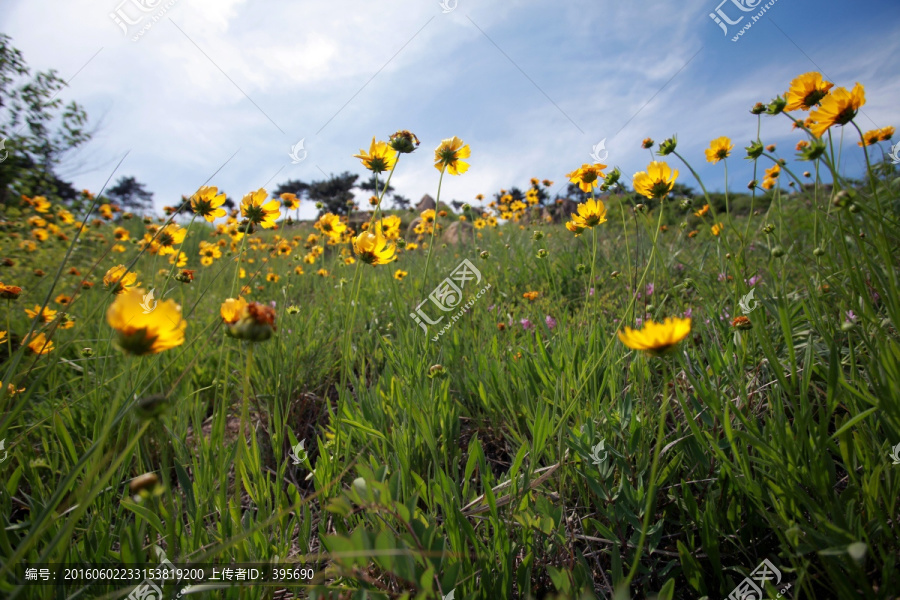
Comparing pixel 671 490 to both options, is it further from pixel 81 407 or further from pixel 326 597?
Answer: pixel 81 407

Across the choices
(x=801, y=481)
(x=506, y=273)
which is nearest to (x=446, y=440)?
(x=801, y=481)

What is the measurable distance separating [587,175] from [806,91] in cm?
61

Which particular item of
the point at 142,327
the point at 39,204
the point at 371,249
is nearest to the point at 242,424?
the point at 142,327

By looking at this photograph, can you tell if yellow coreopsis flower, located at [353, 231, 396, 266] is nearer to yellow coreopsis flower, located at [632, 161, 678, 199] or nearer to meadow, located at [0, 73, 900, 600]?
meadow, located at [0, 73, 900, 600]

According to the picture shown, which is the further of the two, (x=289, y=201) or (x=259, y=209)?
(x=289, y=201)

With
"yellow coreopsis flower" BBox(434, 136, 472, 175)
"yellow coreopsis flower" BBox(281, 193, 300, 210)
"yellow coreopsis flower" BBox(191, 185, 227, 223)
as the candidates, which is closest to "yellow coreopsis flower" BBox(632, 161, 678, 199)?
"yellow coreopsis flower" BBox(434, 136, 472, 175)

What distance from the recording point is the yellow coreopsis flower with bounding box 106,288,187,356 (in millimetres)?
504

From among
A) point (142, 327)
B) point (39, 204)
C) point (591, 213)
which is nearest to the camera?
point (142, 327)

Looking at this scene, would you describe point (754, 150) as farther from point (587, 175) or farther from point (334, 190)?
point (334, 190)

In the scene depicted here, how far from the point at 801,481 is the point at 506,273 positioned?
2.03 m

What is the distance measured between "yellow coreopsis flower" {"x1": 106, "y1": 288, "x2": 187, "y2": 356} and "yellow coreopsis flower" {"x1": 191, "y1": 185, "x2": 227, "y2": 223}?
714 millimetres

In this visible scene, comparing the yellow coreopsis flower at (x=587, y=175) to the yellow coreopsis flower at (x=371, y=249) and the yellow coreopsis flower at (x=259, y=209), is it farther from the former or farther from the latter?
the yellow coreopsis flower at (x=259, y=209)

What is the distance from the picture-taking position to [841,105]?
890 millimetres

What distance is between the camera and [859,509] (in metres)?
0.72
